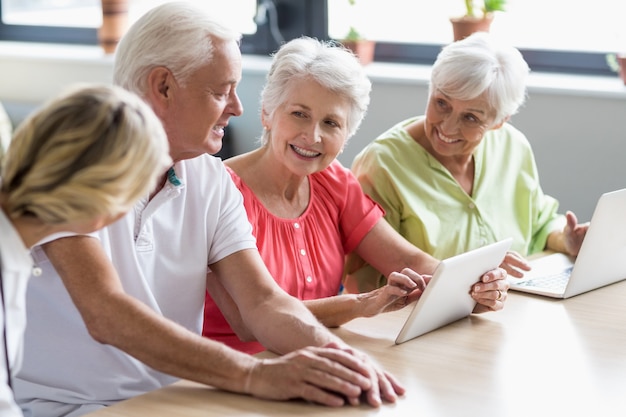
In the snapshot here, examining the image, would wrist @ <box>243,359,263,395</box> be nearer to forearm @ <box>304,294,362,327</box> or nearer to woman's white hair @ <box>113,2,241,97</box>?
→ forearm @ <box>304,294,362,327</box>

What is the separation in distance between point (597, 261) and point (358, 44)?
6.36 feet

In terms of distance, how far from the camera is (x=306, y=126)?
2.35 meters

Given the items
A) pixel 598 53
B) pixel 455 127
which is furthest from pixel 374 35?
pixel 455 127

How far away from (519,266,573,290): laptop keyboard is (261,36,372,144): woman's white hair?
0.61 m

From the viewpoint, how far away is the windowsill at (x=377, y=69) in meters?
3.54

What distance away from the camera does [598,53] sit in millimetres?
3828

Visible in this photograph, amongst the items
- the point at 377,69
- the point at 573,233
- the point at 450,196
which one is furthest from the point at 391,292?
the point at 377,69

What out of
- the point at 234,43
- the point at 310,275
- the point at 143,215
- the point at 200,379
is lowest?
the point at 310,275

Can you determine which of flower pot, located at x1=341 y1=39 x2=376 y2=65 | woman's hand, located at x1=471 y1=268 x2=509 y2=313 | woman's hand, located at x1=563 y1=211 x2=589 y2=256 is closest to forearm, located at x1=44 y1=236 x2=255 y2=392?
woman's hand, located at x1=471 y1=268 x2=509 y2=313

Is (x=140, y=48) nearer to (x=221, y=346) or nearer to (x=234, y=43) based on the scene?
(x=234, y=43)

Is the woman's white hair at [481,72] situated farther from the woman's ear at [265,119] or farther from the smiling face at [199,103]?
the smiling face at [199,103]

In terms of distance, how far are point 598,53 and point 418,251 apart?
5.72ft

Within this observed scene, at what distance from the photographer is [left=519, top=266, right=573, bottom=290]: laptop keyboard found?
240 centimetres

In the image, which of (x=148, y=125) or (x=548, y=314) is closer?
(x=148, y=125)
